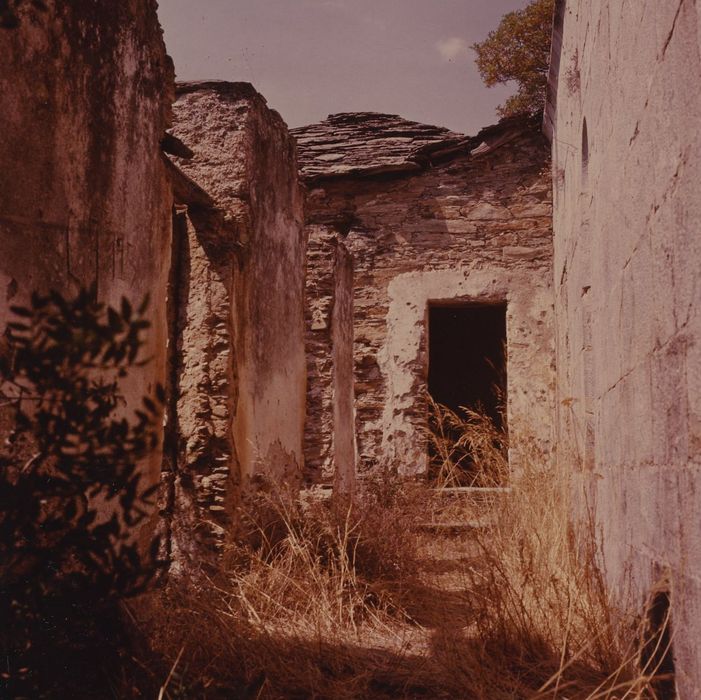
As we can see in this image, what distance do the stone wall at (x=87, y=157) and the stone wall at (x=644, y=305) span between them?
165 centimetres

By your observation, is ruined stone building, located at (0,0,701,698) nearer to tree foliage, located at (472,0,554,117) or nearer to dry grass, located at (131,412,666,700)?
dry grass, located at (131,412,666,700)

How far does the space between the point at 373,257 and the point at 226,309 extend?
4.90m

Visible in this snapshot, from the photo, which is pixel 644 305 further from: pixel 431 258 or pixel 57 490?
pixel 431 258

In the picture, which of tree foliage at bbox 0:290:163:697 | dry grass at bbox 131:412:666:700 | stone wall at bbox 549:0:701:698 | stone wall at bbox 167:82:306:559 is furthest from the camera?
stone wall at bbox 167:82:306:559

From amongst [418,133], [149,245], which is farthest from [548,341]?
[149,245]

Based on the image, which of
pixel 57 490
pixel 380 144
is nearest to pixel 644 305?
pixel 57 490

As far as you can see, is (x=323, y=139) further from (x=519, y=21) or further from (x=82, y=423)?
(x=82, y=423)

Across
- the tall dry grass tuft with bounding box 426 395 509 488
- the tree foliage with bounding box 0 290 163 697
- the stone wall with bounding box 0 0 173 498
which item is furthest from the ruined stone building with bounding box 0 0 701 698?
the tree foliage with bounding box 0 290 163 697

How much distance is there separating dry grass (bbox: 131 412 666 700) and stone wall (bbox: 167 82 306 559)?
13.6 inches

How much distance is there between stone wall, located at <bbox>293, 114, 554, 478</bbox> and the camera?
9.09m

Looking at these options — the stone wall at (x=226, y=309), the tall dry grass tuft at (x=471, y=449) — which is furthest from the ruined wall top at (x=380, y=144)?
the stone wall at (x=226, y=309)

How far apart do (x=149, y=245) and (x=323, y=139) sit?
7499 mm

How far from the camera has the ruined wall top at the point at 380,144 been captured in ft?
31.1

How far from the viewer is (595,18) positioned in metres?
4.09
